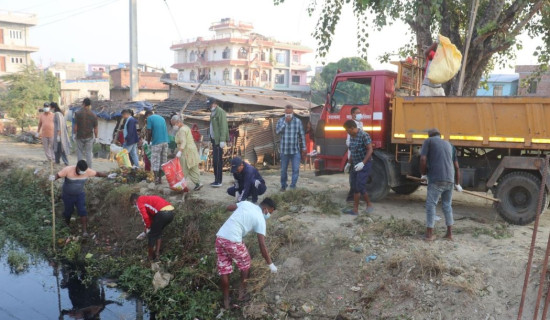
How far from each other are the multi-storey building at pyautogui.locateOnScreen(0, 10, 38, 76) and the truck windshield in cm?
5597

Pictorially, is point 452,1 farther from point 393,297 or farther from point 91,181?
point 91,181

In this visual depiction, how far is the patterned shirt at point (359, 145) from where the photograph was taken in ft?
23.0

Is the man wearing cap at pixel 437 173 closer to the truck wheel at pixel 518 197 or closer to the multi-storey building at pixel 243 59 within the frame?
the truck wheel at pixel 518 197

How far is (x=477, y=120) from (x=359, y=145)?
1.82 metres

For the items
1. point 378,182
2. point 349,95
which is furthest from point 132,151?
point 378,182

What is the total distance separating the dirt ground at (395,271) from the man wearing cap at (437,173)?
326mm

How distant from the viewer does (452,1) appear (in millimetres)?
10312

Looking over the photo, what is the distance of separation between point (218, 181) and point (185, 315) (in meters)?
3.98

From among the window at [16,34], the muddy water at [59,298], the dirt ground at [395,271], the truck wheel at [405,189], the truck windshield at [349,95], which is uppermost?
the window at [16,34]

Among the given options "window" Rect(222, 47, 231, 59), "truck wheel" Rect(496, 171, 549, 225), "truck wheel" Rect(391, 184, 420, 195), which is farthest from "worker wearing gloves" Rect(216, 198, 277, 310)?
"window" Rect(222, 47, 231, 59)

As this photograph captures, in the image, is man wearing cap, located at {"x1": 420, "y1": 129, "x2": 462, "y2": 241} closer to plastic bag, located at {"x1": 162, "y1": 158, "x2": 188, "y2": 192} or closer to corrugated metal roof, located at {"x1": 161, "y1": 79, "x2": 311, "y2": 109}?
plastic bag, located at {"x1": 162, "y1": 158, "x2": 188, "y2": 192}

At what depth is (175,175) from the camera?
841 cm

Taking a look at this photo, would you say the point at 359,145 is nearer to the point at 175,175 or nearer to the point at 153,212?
the point at 153,212

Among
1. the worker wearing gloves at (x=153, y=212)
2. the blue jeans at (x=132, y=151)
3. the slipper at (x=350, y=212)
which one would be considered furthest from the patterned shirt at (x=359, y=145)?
the blue jeans at (x=132, y=151)
